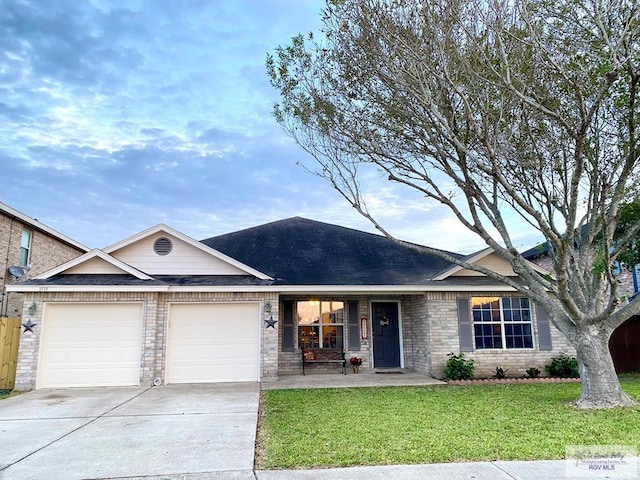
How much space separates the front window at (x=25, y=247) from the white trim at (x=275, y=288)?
16.8ft

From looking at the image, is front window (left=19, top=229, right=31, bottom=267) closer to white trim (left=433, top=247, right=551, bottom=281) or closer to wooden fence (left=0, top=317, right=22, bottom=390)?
wooden fence (left=0, top=317, right=22, bottom=390)

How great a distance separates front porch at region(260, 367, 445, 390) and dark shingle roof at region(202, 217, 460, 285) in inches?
99.8

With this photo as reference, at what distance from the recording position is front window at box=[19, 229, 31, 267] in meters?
14.3

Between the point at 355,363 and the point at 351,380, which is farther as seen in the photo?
the point at 355,363

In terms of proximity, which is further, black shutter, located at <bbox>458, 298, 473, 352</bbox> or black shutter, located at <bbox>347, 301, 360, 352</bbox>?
black shutter, located at <bbox>347, 301, 360, 352</bbox>

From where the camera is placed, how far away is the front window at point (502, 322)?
468 inches

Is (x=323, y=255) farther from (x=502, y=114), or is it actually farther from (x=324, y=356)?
(x=502, y=114)

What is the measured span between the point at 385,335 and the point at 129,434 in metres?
8.76

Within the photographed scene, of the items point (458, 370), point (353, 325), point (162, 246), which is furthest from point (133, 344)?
point (458, 370)

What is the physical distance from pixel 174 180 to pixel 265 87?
962 cm

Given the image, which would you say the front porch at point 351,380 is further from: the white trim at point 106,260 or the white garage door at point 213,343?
the white trim at point 106,260

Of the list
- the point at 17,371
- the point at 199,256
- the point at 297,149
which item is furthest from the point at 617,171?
the point at 17,371

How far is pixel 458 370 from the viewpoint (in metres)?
11.1

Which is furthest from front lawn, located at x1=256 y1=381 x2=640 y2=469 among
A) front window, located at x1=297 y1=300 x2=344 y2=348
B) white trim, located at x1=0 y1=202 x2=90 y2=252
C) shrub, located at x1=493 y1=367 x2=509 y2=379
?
white trim, located at x1=0 y1=202 x2=90 y2=252
